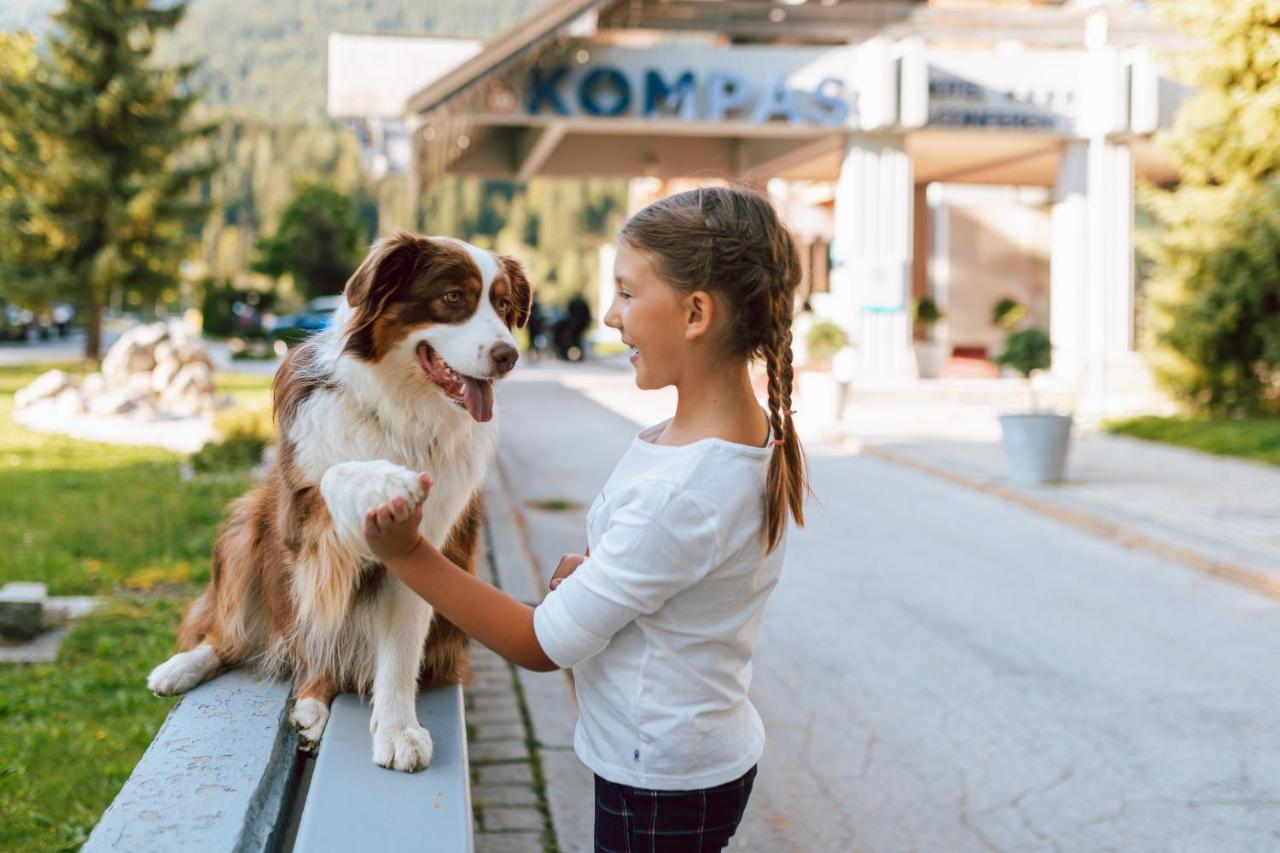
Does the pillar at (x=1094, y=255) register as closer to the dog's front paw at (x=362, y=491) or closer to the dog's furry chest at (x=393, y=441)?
the dog's furry chest at (x=393, y=441)

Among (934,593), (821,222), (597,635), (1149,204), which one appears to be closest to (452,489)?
(597,635)

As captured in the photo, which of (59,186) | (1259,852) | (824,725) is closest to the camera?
(1259,852)

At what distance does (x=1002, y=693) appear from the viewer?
5410 millimetres

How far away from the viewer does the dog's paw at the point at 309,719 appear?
2.91m

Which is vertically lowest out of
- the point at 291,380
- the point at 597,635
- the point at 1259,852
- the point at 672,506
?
the point at 1259,852

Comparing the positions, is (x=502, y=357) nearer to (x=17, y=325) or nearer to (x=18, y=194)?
(x=18, y=194)

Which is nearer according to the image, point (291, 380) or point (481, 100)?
point (291, 380)

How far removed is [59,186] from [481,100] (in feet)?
48.1

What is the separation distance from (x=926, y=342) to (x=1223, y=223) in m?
9.34

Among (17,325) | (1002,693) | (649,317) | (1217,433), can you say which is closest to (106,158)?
(17,325)

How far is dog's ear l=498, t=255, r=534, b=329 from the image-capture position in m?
2.95

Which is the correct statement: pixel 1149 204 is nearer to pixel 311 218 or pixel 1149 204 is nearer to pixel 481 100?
pixel 481 100

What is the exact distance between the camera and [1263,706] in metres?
5.26

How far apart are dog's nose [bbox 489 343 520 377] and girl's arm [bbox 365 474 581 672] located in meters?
0.71
